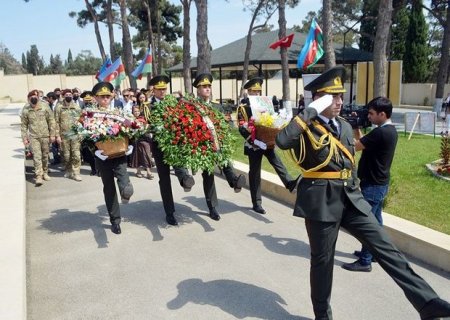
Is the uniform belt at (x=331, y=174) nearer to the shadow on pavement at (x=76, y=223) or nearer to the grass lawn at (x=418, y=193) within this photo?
the grass lawn at (x=418, y=193)

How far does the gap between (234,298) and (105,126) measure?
2952 mm

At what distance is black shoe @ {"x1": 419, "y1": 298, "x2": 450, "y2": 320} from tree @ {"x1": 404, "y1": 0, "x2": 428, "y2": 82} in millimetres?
40054

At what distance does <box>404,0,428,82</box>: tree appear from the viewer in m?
38.6

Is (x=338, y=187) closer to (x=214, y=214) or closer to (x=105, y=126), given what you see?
(x=214, y=214)

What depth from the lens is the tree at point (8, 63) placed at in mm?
96875

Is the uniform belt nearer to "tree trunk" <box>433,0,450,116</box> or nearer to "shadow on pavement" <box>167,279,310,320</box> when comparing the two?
"shadow on pavement" <box>167,279,310,320</box>

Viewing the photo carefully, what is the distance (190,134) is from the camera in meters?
5.89

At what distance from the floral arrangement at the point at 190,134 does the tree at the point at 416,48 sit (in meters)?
37.8

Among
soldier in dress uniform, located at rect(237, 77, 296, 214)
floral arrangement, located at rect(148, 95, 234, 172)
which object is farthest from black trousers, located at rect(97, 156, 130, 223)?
soldier in dress uniform, located at rect(237, 77, 296, 214)

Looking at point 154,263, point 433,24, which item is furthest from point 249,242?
point 433,24

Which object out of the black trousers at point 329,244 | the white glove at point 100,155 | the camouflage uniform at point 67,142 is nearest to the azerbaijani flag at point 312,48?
the camouflage uniform at point 67,142

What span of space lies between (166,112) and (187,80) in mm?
13109

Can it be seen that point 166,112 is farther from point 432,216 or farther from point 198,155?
point 432,216

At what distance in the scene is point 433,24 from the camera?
50.2 meters
